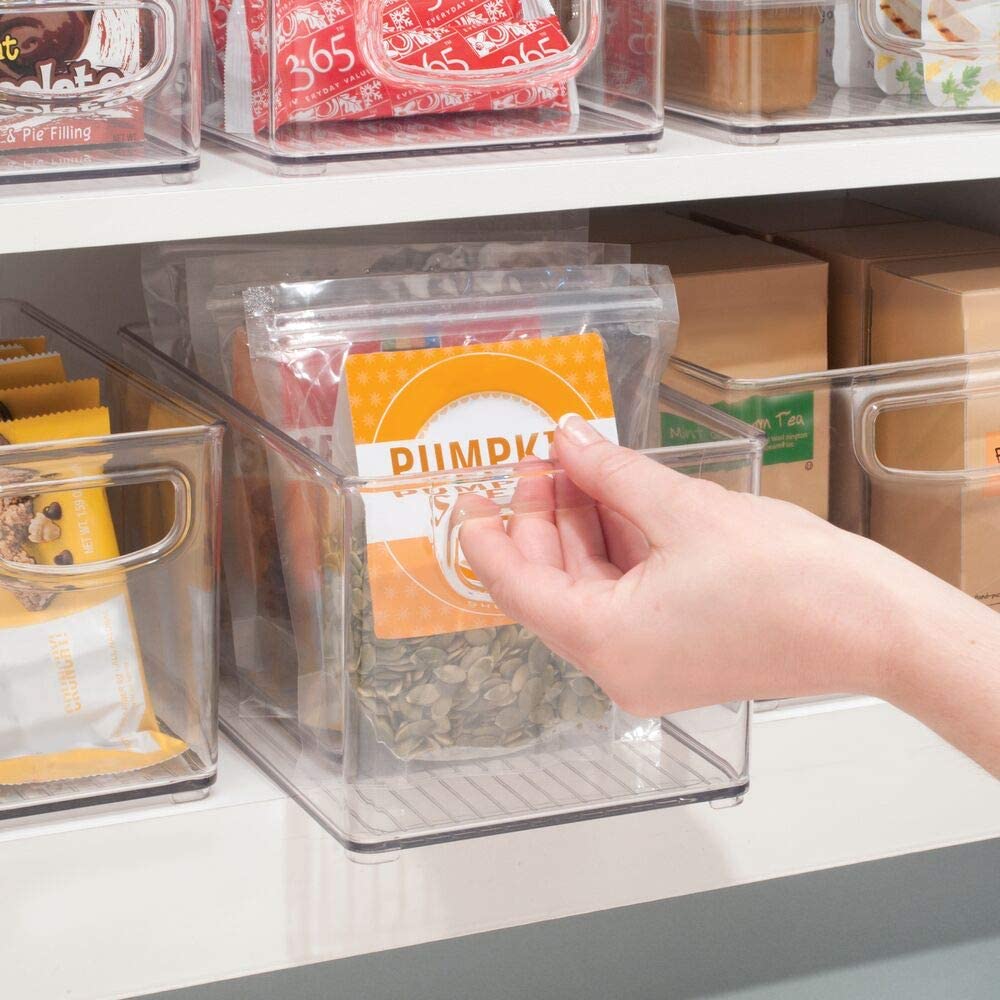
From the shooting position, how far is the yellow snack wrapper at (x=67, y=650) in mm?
640

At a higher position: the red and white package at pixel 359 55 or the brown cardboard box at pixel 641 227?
the red and white package at pixel 359 55

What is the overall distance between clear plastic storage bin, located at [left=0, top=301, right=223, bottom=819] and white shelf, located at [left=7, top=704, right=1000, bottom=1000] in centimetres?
2

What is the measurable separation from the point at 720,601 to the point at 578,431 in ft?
0.32

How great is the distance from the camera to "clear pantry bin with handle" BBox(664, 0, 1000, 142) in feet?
2.39

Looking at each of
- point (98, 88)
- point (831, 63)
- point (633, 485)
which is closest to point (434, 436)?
point (633, 485)

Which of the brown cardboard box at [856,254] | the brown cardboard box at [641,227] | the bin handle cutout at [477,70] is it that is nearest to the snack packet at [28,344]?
the bin handle cutout at [477,70]

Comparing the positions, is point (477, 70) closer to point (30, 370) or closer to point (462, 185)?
point (462, 185)

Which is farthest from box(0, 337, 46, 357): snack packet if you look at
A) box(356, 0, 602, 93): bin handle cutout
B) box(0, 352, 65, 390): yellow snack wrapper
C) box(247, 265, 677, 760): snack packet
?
box(356, 0, 602, 93): bin handle cutout

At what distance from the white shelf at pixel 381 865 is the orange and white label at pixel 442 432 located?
151mm

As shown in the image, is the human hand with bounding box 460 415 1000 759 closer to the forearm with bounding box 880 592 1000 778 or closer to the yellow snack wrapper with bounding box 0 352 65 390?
the forearm with bounding box 880 592 1000 778

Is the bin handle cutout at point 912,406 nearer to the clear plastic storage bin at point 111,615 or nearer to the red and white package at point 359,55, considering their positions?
the red and white package at point 359,55

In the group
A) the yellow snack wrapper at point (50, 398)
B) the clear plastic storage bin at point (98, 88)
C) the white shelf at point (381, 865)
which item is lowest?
the white shelf at point (381, 865)

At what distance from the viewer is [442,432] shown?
66cm

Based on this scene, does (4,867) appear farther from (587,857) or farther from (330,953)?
(587,857)
